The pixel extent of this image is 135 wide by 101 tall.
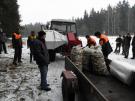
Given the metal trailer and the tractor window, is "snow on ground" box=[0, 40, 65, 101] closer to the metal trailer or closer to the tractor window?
the metal trailer

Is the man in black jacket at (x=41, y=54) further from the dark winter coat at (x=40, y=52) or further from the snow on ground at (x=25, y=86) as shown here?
the snow on ground at (x=25, y=86)

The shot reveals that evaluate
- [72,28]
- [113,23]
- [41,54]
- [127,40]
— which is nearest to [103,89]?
[41,54]

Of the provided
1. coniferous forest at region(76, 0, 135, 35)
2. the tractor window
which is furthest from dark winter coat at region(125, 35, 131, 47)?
coniferous forest at region(76, 0, 135, 35)

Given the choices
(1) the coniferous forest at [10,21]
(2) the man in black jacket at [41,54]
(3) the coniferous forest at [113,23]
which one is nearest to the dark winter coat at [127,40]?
(2) the man in black jacket at [41,54]

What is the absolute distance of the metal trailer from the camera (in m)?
4.18

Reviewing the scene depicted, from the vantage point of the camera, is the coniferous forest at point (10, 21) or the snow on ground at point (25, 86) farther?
the coniferous forest at point (10, 21)

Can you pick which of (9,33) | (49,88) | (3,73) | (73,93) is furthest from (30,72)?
(9,33)

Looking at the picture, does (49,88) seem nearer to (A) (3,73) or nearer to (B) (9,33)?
(A) (3,73)

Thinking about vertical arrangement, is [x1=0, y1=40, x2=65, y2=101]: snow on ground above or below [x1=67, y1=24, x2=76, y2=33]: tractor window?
below

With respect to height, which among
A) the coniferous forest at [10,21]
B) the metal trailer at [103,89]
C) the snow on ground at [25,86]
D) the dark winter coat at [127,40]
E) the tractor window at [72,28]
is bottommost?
the snow on ground at [25,86]

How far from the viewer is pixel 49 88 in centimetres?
776

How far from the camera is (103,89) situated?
5.64 meters

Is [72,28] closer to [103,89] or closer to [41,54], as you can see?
[41,54]

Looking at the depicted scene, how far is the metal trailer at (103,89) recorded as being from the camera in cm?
418
